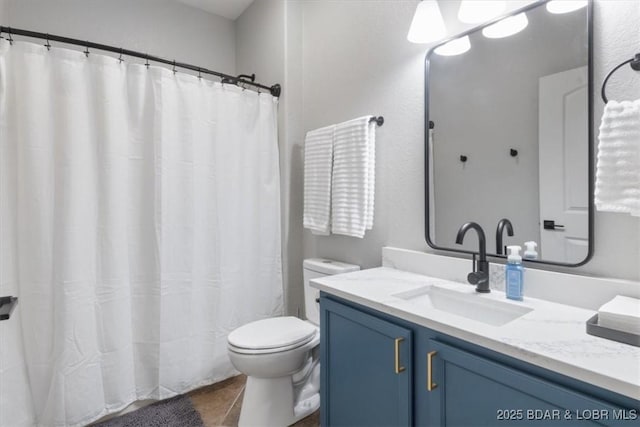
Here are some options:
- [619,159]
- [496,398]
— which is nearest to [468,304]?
[496,398]

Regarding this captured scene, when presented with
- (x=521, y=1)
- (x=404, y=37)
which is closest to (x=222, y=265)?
(x=404, y=37)

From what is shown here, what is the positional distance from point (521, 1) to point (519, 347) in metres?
1.23

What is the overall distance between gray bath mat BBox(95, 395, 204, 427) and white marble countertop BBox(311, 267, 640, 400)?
1.11 meters

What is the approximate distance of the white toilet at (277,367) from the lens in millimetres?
1548

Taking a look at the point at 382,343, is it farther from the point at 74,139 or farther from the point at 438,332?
the point at 74,139

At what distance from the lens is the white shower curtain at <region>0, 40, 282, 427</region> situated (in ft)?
4.91

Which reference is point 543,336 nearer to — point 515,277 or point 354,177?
point 515,277

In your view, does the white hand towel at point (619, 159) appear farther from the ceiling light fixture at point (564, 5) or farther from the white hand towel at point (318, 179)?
the white hand towel at point (318, 179)

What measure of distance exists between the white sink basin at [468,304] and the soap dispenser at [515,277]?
0.17 ft

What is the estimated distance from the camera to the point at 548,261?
46.2 inches

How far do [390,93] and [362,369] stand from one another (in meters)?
1.31

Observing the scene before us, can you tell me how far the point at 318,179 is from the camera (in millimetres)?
2031

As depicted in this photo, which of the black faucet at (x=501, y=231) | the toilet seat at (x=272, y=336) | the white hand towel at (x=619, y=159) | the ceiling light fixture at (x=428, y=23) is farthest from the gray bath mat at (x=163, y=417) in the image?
the ceiling light fixture at (x=428, y=23)

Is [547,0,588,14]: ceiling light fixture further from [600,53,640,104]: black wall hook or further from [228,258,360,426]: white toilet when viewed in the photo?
[228,258,360,426]: white toilet
